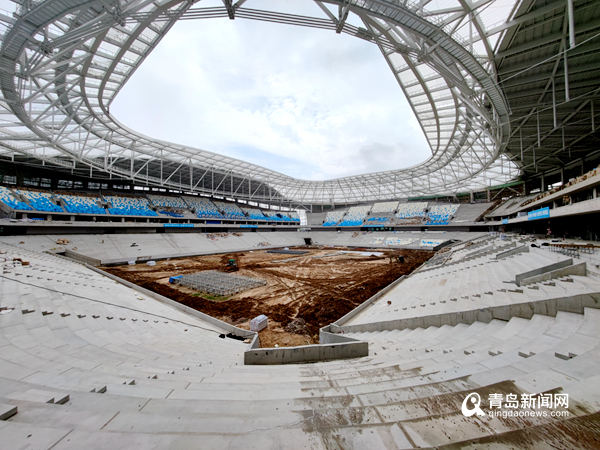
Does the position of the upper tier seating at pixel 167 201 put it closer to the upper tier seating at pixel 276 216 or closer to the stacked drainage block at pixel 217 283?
the upper tier seating at pixel 276 216

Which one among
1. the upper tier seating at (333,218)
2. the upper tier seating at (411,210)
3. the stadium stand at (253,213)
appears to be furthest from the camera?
the upper tier seating at (333,218)

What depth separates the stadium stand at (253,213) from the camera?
185 ft

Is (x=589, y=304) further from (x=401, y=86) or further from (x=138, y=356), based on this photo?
(x=401, y=86)

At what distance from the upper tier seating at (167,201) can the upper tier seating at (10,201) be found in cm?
1607

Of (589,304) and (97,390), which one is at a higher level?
(589,304)

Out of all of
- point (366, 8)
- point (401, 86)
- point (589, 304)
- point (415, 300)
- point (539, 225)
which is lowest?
point (415, 300)

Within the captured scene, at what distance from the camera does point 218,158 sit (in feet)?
117

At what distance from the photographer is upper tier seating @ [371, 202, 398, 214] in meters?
55.8

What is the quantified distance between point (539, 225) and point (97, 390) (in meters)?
44.8

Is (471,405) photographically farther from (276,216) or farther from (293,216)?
(293,216)

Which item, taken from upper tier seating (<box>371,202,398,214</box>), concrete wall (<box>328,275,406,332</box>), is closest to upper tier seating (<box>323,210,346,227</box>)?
upper tier seating (<box>371,202,398,214</box>)

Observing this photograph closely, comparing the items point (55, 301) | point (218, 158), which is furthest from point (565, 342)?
point (218, 158)

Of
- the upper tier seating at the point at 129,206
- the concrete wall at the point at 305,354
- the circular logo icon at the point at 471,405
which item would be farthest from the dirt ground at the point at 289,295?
the upper tier seating at the point at 129,206

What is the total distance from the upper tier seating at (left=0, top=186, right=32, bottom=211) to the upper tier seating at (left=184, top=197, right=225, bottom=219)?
22.6 m
